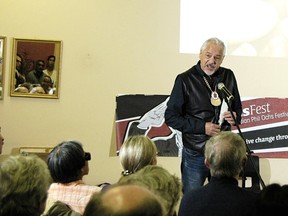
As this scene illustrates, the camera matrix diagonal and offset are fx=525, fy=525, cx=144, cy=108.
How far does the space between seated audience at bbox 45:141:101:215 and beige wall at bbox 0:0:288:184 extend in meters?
2.80

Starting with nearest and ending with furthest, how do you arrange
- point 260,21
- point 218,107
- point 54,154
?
point 54,154 → point 218,107 → point 260,21

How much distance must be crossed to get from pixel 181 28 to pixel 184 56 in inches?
11.5

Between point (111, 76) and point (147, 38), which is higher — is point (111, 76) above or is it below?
below

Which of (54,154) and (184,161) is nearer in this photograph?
(54,154)

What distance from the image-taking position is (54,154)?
2604 millimetres

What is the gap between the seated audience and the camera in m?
2.49

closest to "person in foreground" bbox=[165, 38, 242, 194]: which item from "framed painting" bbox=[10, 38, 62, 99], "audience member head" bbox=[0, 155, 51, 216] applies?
"audience member head" bbox=[0, 155, 51, 216]

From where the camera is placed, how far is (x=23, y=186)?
1638 mm

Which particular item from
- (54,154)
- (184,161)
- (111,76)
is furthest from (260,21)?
(54,154)

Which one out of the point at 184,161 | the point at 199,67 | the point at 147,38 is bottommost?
the point at 184,161

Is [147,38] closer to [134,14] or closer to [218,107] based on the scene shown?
[134,14]

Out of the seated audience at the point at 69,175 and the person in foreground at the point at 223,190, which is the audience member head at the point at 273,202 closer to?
the person in foreground at the point at 223,190

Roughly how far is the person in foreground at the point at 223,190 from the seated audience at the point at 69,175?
1.60ft

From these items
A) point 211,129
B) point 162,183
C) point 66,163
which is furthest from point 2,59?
point 162,183
